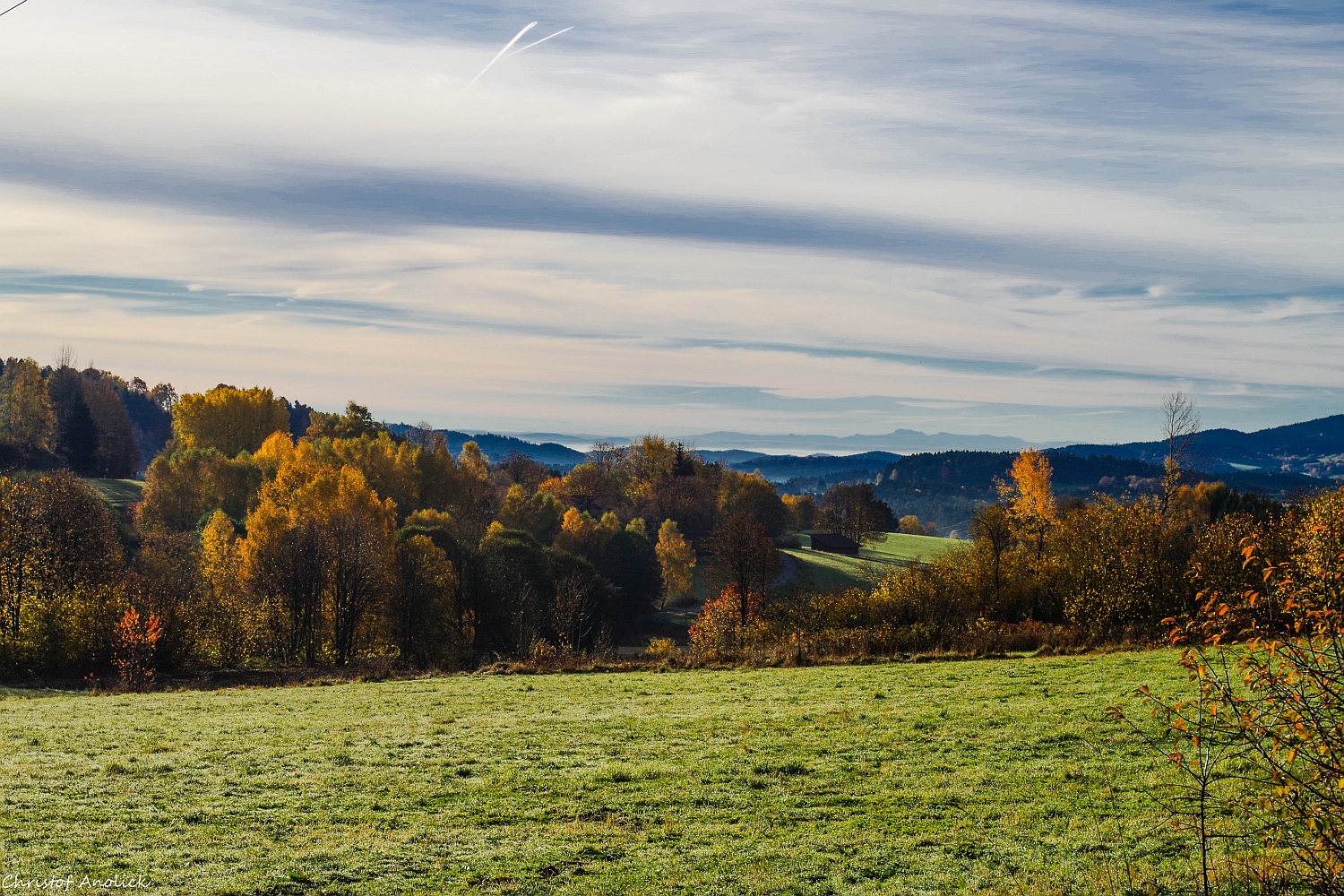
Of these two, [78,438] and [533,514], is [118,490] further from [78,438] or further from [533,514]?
[533,514]

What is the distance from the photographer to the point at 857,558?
129500mm

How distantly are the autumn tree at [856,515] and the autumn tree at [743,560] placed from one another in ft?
278

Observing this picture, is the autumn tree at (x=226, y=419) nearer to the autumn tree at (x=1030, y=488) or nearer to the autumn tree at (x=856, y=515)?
the autumn tree at (x=856, y=515)

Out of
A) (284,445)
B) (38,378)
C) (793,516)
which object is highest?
(38,378)

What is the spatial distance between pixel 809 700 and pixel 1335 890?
54.1 ft

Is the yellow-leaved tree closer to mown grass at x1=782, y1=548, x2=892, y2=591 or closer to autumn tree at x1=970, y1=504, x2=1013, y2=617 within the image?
autumn tree at x1=970, y1=504, x2=1013, y2=617

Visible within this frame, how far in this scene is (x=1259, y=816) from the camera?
12.1 metres

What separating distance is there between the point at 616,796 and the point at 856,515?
137 metres

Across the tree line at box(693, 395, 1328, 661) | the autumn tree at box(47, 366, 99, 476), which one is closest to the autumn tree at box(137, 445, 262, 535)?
the autumn tree at box(47, 366, 99, 476)

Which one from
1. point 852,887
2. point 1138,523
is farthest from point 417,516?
point 852,887

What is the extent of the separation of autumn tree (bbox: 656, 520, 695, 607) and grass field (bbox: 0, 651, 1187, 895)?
82222 millimetres

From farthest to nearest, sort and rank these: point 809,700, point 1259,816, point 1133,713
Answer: point 809,700, point 1133,713, point 1259,816

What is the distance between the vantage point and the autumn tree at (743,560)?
2251 inches

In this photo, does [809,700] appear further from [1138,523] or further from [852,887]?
[1138,523]
